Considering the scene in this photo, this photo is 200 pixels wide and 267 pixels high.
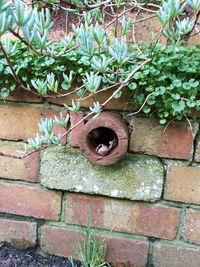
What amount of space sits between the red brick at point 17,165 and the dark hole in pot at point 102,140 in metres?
0.19

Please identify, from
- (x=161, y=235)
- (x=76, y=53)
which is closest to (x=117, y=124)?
(x=76, y=53)

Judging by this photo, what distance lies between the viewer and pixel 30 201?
974mm

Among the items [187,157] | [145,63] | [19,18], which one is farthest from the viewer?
[187,157]

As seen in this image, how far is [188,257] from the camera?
2.98ft

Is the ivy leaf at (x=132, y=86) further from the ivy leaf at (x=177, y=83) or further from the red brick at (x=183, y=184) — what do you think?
the red brick at (x=183, y=184)

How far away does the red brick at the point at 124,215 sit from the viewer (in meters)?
0.90

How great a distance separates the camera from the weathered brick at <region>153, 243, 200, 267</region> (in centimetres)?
90

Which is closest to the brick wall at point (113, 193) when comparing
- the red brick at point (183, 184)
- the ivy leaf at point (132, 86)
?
the red brick at point (183, 184)

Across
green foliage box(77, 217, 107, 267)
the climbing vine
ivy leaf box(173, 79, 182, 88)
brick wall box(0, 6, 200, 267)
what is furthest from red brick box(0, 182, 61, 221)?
ivy leaf box(173, 79, 182, 88)

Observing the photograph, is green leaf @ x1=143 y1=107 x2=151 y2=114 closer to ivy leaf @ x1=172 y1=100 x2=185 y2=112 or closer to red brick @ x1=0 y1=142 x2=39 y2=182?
ivy leaf @ x1=172 y1=100 x2=185 y2=112

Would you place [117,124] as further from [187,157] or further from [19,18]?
[19,18]

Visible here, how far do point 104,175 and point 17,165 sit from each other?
0.26m

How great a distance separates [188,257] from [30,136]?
22.0 inches

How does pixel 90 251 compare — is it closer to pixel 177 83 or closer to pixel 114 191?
pixel 114 191
